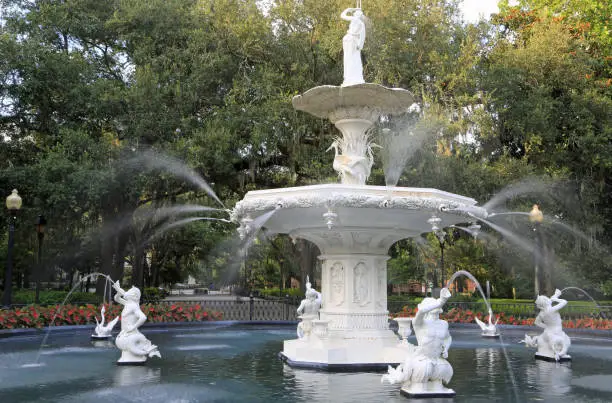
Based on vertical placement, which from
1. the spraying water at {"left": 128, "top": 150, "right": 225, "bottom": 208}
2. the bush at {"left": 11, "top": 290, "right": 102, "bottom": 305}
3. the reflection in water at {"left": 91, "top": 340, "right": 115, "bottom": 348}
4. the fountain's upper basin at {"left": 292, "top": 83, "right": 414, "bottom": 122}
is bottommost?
the reflection in water at {"left": 91, "top": 340, "right": 115, "bottom": 348}

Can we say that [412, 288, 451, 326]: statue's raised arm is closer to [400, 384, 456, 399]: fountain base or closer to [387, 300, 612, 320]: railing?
[400, 384, 456, 399]: fountain base

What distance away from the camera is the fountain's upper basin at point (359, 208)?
9438 millimetres

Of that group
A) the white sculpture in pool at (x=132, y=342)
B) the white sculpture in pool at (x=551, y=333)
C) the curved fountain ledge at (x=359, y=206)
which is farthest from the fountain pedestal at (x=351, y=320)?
the white sculpture in pool at (x=551, y=333)

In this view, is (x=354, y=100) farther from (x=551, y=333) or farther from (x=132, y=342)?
(x=132, y=342)

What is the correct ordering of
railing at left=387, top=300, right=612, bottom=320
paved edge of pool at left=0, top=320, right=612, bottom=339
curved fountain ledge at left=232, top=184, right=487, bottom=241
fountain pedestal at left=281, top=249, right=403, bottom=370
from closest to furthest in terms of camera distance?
1. curved fountain ledge at left=232, top=184, right=487, bottom=241
2. fountain pedestal at left=281, top=249, right=403, bottom=370
3. paved edge of pool at left=0, top=320, right=612, bottom=339
4. railing at left=387, top=300, right=612, bottom=320

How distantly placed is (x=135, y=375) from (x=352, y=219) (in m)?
4.45

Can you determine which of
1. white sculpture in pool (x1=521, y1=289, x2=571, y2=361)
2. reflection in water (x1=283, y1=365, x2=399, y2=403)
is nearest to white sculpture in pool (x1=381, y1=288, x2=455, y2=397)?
reflection in water (x1=283, y1=365, x2=399, y2=403)

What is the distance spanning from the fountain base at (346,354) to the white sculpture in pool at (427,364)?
2584 millimetres

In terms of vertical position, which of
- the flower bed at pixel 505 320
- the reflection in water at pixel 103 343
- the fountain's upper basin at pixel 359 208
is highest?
the fountain's upper basin at pixel 359 208

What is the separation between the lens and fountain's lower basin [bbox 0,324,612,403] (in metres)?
7.80

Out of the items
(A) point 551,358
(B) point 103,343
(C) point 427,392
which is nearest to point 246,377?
(C) point 427,392

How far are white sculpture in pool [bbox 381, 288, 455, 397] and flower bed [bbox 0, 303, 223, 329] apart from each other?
37.9 feet

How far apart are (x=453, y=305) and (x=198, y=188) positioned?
11.1m

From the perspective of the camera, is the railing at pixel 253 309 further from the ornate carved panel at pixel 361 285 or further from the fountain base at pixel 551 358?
the fountain base at pixel 551 358
